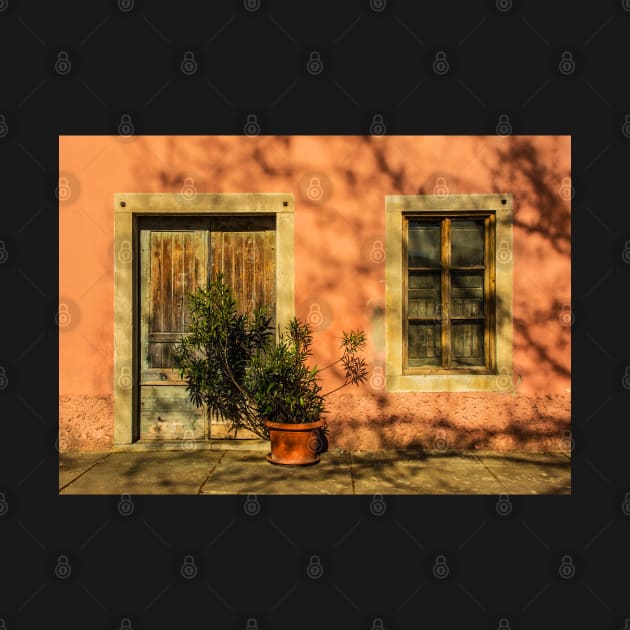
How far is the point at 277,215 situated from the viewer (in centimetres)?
645

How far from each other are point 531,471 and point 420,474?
108cm

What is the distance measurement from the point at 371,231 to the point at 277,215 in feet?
3.27

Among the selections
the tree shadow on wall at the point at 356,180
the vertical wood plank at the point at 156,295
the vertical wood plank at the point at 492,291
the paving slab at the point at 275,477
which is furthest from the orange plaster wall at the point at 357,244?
the paving slab at the point at 275,477

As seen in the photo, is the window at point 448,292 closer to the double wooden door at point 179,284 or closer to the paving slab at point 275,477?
the paving slab at point 275,477

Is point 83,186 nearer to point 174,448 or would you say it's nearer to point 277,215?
point 277,215

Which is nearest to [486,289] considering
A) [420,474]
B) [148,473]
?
[420,474]

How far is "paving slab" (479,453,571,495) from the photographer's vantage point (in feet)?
17.4

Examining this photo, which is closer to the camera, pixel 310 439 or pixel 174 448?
pixel 310 439

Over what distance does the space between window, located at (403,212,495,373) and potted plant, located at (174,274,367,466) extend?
711mm

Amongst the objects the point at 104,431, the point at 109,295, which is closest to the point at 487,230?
the point at 109,295

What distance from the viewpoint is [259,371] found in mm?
6008

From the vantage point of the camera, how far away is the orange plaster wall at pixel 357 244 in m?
6.43
